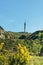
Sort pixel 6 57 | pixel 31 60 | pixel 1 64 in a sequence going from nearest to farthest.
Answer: pixel 1 64
pixel 6 57
pixel 31 60

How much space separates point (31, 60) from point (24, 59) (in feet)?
28.1

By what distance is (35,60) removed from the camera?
104 metres

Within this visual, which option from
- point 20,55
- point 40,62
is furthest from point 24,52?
point 40,62

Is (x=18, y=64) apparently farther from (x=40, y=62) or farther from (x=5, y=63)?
(x=40, y=62)

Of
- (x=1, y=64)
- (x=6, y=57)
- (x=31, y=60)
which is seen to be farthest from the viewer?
(x=31, y=60)

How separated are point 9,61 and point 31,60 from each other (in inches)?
496

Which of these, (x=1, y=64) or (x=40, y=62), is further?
(x=40, y=62)

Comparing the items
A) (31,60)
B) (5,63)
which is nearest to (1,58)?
(5,63)

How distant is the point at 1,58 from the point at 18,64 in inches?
258

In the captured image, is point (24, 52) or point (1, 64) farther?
point (24, 52)

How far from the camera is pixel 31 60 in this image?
10275cm

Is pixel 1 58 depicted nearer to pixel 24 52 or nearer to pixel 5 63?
pixel 5 63

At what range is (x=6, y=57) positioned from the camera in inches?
3723

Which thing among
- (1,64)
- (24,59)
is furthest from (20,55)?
(1,64)
